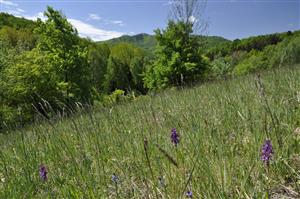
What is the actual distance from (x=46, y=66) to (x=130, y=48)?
234ft

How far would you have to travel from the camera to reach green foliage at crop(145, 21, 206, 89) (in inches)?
755

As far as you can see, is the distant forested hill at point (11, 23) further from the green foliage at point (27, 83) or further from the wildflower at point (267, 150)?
the wildflower at point (267, 150)

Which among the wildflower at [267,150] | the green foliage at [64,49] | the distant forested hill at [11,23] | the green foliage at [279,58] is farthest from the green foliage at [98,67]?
the distant forested hill at [11,23]

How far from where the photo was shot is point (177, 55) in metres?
18.9

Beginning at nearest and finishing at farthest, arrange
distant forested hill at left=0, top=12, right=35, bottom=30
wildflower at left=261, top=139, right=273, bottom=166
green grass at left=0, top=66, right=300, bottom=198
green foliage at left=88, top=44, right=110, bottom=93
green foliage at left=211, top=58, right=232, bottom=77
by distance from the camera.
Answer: wildflower at left=261, top=139, right=273, bottom=166 < green grass at left=0, top=66, right=300, bottom=198 < green foliage at left=211, top=58, right=232, bottom=77 < green foliage at left=88, top=44, right=110, bottom=93 < distant forested hill at left=0, top=12, right=35, bottom=30

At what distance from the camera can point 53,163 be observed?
8.07ft

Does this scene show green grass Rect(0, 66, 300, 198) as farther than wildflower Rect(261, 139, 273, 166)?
Yes

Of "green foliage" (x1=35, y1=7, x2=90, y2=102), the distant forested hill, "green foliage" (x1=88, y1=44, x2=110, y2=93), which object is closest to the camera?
"green foliage" (x1=35, y1=7, x2=90, y2=102)

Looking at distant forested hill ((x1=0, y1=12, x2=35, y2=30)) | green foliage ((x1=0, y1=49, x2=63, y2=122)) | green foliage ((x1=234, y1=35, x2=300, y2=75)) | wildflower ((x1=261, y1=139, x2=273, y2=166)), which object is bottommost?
green foliage ((x1=0, y1=49, x2=63, y2=122))

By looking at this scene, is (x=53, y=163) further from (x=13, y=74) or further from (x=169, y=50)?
(x=169, y=50)

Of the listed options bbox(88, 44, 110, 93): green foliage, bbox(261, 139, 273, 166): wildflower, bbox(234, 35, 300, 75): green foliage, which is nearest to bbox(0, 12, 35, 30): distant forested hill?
bbox(88, 44, 110, 93): green foliage

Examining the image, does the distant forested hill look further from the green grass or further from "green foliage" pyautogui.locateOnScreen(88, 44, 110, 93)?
the green grass

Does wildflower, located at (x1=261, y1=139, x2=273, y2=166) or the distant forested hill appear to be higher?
the distant forested hill

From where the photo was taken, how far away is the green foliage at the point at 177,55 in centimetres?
1917
